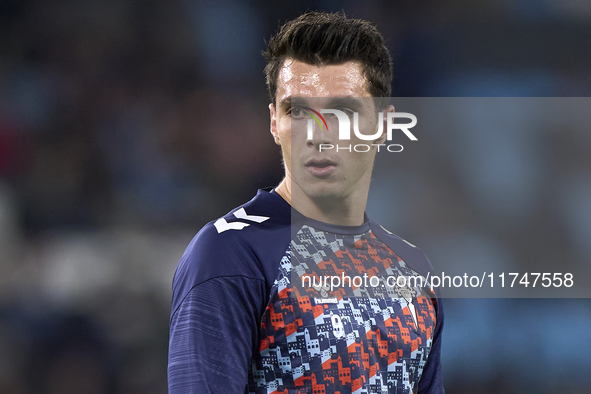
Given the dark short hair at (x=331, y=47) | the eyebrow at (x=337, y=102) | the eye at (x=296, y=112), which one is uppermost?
the dark short hair at (x=331, y=47)

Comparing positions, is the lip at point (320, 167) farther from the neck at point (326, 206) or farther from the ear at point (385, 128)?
the ear at point (385, 128)

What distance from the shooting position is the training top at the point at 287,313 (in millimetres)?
1353

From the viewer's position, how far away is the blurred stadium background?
2586 millimetres

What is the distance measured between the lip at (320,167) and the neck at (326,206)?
0.06 meters

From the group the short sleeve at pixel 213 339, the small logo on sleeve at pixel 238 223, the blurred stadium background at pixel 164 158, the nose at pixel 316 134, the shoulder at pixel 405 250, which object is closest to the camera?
the short sleeve at pixel 213 339

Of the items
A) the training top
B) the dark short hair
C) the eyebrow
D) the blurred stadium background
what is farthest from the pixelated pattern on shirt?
the blurred stadium background

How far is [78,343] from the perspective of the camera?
332 cm

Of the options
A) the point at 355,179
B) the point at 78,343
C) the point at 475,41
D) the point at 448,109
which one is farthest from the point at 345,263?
the point at 78,343

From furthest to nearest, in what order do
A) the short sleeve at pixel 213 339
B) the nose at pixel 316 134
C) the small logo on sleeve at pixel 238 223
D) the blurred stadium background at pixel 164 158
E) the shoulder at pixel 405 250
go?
the blurred stadium background at pixel 164 158
the shoulder at pixel 405 250
the nose at pixel 316 134
the small logo on sleeve at pixel 238 223
the short sleeve at pixel 213 339

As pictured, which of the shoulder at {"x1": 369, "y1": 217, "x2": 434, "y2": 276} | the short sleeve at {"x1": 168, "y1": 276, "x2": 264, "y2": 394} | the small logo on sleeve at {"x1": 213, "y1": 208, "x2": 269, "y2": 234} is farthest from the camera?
the shoulder at {"x1": 369, "y1": 217, "x2": 434, "y2": 276}

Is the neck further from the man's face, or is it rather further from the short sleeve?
the short sleeve

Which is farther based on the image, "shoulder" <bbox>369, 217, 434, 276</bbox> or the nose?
"shoulder" <bbox>369, 217, 434, 276</bbox>

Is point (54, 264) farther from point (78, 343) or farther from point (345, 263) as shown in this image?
point (345, 263)

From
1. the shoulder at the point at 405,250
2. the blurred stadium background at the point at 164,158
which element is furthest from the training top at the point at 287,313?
the blurred stadium background at the point at 164,158
